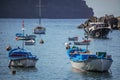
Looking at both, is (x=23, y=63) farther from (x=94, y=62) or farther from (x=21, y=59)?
(x=94, y=62)

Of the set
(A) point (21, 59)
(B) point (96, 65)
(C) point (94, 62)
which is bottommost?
(B) point (96, 65)

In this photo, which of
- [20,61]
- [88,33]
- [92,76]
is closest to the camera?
[92,76]

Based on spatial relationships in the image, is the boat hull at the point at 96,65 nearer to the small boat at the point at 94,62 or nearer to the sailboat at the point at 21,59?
the small boat at the point at 94,62

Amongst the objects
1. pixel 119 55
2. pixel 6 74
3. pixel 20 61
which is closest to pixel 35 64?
pixel 20 61

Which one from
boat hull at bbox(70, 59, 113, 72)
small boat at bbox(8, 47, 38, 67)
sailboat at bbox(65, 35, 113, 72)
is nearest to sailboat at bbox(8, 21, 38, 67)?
small boat at bbox(8, 47, 38, 67)

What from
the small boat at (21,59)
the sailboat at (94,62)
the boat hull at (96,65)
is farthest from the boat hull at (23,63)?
the boat hull at (96,65)

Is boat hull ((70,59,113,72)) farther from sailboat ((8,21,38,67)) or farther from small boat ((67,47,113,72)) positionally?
sailboat ((8,21,38,67))

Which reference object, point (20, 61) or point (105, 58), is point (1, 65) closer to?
point (20, 61)

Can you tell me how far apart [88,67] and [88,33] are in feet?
235

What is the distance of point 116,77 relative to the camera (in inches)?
2301

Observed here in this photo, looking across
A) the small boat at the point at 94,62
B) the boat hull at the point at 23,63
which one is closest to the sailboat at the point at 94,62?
the small boat at the point at 94,62

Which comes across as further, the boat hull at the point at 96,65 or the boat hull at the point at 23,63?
the boat hull at the point at 23,63

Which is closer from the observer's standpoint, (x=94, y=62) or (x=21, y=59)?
(x=94, y=62)

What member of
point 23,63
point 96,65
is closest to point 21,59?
point 23,63
